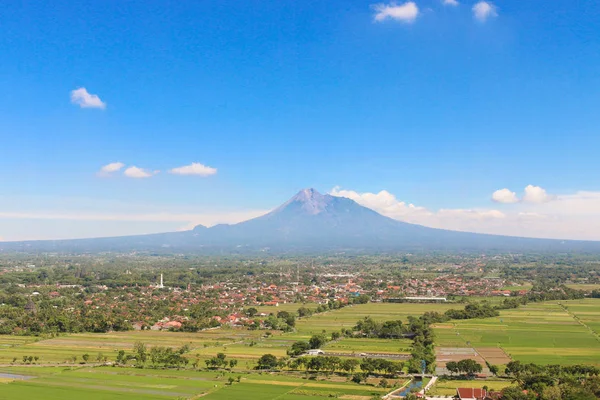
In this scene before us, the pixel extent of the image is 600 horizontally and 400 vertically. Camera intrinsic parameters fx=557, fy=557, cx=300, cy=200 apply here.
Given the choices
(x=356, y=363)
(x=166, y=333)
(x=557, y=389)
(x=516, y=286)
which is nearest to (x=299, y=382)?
(x=356, y=363)

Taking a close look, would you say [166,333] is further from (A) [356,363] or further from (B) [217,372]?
(A) [356,363]

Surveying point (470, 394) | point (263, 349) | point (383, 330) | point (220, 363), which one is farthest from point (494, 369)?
point (220, 363)

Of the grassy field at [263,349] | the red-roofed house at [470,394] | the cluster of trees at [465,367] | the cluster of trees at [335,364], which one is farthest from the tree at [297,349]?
the red-roofed house at [470,394]

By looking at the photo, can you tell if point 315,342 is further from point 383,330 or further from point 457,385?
point 457,385

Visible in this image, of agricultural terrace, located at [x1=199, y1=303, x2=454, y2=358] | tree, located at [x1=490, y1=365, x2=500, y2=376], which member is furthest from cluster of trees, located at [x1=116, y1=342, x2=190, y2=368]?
tree, located at [x1=490, y1=365, x2=500, y2=376]

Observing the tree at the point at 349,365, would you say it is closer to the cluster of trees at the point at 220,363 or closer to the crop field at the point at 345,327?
the crop field at the point at 345,327
